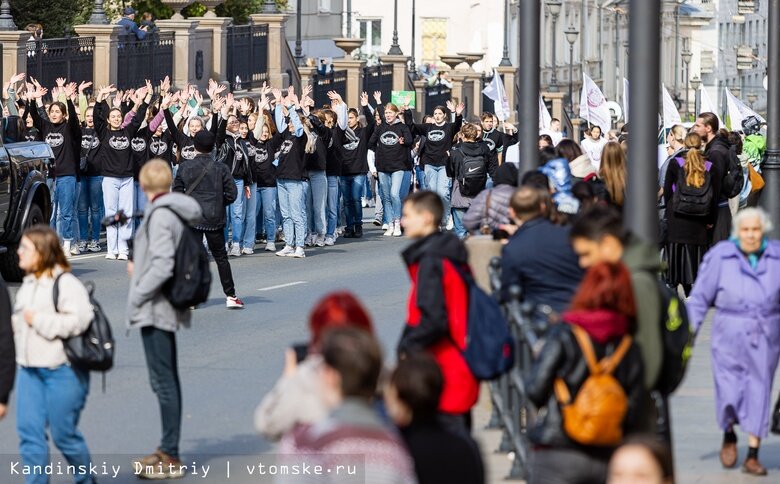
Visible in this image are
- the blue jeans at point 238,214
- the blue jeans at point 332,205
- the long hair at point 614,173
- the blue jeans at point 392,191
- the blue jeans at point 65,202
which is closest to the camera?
the long hair at point 614,173

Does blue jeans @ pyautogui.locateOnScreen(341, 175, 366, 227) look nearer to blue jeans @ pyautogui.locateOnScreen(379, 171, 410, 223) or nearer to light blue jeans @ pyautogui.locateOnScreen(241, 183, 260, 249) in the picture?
blue jeans @ pyautogui.locateOnScreen(379, 171, 410, 223)

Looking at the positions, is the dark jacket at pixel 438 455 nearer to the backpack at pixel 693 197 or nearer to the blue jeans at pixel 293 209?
the backpack at pixel 693 197

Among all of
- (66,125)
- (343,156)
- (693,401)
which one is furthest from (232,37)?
(693,401)

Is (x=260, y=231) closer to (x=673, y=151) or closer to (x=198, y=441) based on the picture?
(x=673, y=151)

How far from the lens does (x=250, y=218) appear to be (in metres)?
23.1

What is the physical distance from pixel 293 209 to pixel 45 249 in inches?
541

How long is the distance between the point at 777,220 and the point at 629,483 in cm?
1344

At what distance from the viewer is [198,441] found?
447 inches

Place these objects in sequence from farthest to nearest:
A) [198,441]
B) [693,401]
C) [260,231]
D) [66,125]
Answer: [260,231] < [66,125] < [693,401] < [198,441]

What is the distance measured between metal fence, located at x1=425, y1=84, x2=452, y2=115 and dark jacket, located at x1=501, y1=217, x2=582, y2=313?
42.9 meters

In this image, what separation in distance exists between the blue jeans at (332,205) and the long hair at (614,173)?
11.0 m

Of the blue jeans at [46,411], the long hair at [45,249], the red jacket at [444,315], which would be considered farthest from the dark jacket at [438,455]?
the long hair at [45,249]

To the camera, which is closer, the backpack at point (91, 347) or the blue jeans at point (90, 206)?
the backpack at point (91, 347)

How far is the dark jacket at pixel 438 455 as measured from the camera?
6.33m
